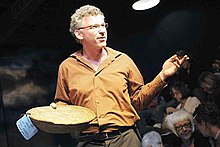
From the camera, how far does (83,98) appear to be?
2.51 metres

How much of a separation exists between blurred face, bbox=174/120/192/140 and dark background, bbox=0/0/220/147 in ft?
1.62

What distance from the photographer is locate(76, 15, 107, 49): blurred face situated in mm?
2520

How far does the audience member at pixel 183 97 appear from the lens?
424cm

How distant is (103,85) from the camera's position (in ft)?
8.18

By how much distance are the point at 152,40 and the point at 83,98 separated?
1.98 m

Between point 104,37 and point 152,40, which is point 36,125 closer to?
point 104,37

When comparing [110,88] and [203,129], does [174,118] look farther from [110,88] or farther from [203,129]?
[110,88]

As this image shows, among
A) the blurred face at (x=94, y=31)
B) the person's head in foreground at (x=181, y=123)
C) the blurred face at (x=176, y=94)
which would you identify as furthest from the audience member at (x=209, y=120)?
the blurred face at (x=94, y=31)

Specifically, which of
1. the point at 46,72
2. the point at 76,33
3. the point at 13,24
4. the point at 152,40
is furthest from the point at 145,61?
the point at 76,33

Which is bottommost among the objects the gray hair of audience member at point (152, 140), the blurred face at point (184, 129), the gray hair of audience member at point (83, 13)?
the gray hair of audience member at point (152, 140)

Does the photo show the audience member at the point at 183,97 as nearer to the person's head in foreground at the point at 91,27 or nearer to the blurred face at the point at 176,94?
the blurred face at the point at 176,94

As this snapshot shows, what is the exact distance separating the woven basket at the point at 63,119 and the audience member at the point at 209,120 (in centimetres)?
169

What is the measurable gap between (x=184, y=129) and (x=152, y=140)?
315mm

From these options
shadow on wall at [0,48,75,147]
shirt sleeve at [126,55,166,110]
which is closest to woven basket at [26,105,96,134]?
shirt sleeve at [126,55,166,110]
